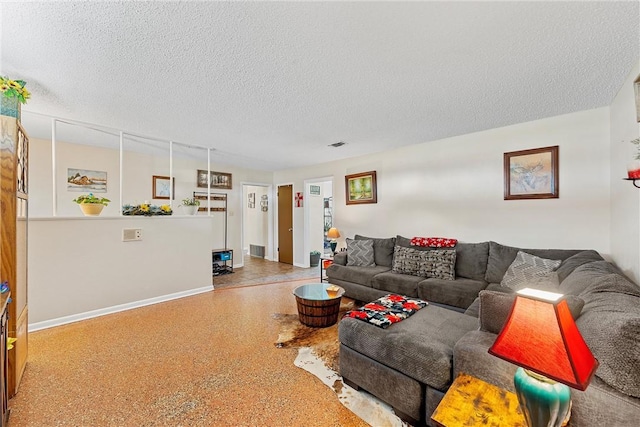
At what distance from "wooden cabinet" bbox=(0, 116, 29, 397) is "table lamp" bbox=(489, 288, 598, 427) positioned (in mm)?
2856

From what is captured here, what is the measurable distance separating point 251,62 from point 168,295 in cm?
348

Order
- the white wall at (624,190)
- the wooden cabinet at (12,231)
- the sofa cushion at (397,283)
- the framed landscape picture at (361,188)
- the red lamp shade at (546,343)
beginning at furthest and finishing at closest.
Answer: the framed landscape picture at (361,188) → the sofa cushion at (397,283) → the white wall at (624,190) → the wooden cabinet at (12,231) → the red lamp shade at (546,343)

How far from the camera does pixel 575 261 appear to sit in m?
2.50

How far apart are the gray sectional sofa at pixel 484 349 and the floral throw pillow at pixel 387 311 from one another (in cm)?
5

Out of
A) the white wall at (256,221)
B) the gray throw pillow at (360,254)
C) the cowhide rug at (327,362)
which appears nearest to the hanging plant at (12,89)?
the cowhide rug at (327,362)

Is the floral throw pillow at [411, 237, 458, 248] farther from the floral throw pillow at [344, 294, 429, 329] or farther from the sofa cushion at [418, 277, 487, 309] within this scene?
the floral throw pillow at [344, 294, 429, 329]

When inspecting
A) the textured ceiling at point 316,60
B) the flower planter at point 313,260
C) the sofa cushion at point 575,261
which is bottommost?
the flower planter at point 313,260

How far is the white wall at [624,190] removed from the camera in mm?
2035

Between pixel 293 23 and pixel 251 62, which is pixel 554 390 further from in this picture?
pixel 251 62

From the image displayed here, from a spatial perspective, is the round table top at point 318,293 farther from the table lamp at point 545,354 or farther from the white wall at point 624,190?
the white wall at point 624,190

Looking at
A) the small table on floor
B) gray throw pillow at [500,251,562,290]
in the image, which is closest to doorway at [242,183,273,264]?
the small table on floor

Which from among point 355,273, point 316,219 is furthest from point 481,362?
point 316,219

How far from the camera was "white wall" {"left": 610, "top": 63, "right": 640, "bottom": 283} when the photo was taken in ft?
6.68

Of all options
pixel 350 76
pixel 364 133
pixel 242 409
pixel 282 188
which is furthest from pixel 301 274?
pixel 350 76
